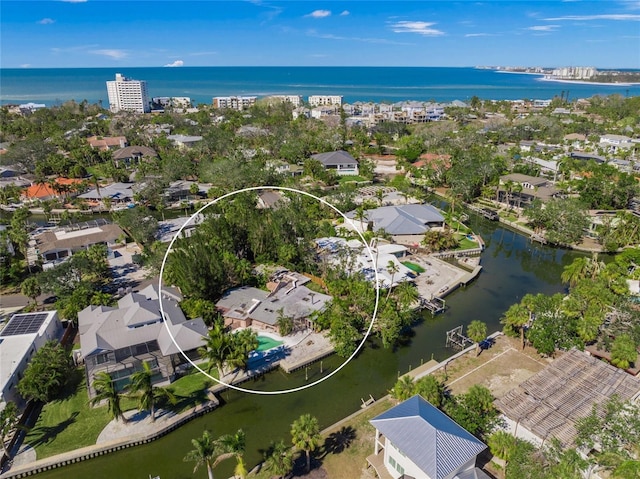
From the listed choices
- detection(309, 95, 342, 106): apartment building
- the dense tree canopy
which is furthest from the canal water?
detection(309, 95, 342, 106): apartment building

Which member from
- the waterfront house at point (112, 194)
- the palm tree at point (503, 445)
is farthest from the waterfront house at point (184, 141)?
the palm tree at point (503, 445)

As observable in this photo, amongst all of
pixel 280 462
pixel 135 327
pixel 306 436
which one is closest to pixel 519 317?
pixel 306 436

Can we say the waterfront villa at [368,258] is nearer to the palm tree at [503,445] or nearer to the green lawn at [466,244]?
the green lawn at [466,244]

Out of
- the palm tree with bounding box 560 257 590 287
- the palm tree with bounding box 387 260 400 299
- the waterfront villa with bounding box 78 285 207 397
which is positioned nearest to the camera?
the waterfront villa with bounding box 78 285 207 397

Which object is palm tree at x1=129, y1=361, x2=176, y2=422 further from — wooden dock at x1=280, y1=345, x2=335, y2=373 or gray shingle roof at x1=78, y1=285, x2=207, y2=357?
wooden dock at x1=280, y1=345, x2=335, y2=373

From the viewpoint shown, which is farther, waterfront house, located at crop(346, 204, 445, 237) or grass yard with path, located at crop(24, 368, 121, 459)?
waterfront house, located at crop(346, 204, 445, 237)
